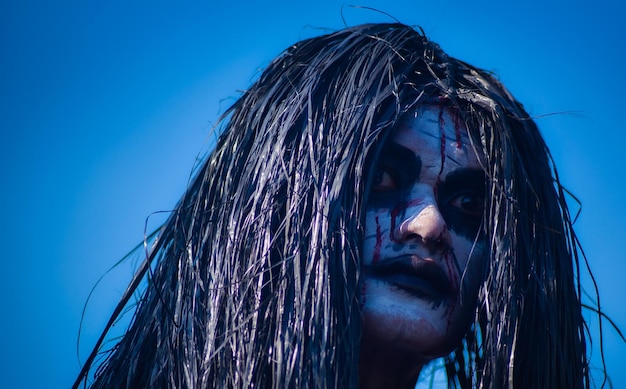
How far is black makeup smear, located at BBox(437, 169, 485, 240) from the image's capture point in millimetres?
2502

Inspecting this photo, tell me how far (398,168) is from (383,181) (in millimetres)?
55

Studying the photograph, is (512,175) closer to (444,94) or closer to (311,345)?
(444,94)

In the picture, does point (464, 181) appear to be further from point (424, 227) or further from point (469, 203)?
point (424, 227)

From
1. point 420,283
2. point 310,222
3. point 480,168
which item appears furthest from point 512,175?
point 310,222

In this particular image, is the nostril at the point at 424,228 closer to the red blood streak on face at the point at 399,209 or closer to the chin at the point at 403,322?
the red blood streak on face at the point at 399,209

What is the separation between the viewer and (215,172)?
255 cm

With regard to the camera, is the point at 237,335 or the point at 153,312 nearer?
the point at 237,335

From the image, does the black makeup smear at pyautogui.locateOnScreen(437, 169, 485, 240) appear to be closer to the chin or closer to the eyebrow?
the eyebrow

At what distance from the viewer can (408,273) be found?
236 cm

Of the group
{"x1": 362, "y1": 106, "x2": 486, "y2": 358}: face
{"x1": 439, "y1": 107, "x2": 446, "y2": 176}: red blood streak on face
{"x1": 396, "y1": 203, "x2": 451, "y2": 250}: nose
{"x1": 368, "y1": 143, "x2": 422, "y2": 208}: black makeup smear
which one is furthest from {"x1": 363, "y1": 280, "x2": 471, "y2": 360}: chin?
{"x1": 439, "y1": 107, "x2": 446, "y2": 176}: red blood streak on face

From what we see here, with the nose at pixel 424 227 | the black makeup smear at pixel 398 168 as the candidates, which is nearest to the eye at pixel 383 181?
the black makeup smear at pixel 398 168

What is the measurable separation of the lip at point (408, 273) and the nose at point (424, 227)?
5 cm

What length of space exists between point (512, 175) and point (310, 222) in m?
0.61

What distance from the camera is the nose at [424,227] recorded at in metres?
2.37
